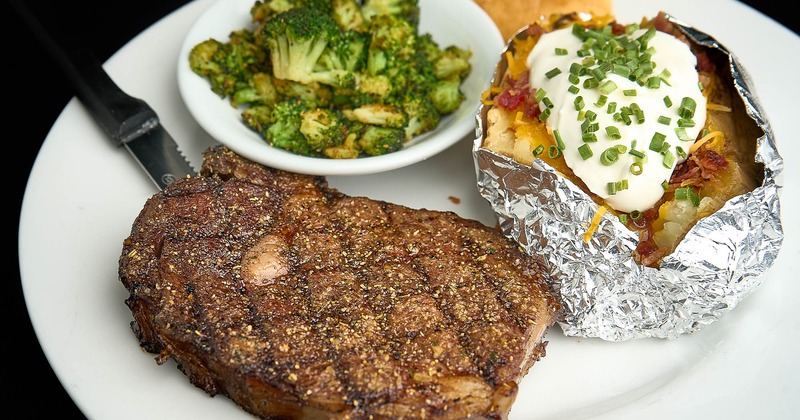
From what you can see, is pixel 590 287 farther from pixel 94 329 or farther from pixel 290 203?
pixel 94 329

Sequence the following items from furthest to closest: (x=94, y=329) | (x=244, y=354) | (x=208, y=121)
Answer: (x=208, y=121), (x=94, y=329), (x=244, y=354)

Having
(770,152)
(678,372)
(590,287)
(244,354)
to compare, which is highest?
(244,354)

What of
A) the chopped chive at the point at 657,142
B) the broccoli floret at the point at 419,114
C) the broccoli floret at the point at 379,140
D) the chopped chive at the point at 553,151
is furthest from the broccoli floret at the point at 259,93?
the chopped chive at the point at 657,142

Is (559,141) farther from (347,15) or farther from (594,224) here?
(347,15)

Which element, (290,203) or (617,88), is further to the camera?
(290,203)

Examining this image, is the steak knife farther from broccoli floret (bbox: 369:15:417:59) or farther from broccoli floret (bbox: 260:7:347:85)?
broccoli floret (bbox: 369:15:417:59)

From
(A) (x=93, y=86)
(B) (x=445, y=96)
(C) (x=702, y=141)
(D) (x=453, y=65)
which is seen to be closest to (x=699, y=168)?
(C) (x=702, y=141)

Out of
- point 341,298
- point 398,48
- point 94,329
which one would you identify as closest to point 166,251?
point 94,329

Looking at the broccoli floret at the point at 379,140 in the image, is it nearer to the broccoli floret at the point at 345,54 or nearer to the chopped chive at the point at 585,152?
the broccoli floret at the point at 345,54
